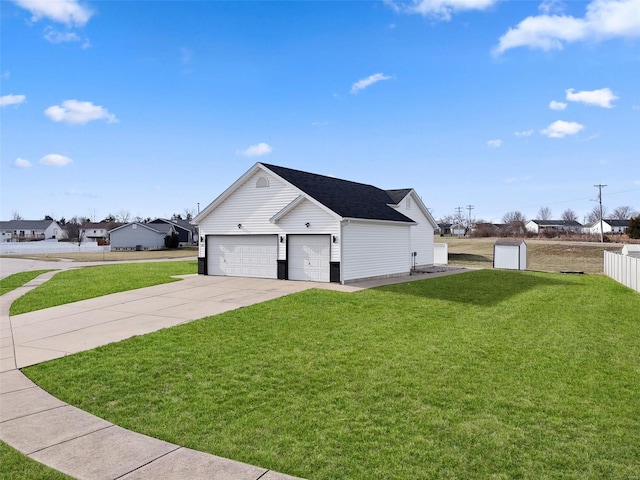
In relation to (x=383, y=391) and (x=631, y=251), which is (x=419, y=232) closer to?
(x=631, y=251)

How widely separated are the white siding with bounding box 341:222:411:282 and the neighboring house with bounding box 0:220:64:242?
106 metres

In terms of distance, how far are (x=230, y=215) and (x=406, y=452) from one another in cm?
1758

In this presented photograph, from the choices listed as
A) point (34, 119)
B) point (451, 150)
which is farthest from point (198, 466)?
point (451, 150)

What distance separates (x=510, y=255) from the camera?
29.5 metres

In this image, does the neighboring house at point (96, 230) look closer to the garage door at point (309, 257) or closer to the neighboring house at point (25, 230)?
the neighboring house at point (25, 230)

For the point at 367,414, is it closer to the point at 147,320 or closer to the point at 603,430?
the point at 603,430

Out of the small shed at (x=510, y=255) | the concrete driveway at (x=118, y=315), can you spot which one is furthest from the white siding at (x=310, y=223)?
the small shed at (x=510, y=255)

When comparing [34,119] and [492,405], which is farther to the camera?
[34,119]

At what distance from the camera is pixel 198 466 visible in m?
3.88

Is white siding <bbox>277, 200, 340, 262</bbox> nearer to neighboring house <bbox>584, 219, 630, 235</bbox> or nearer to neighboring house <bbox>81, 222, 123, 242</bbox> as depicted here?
neighboring house <bbox>81, 222, 123, 242</bbox>

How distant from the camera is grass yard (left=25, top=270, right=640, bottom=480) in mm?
4078

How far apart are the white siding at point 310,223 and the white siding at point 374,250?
426 millimetres

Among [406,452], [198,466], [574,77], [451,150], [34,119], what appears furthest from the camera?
[451,150]

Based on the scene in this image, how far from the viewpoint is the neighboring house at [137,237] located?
59031 mm
